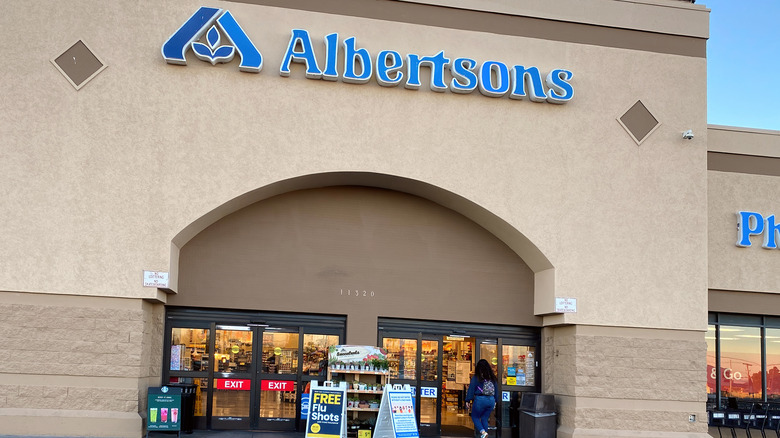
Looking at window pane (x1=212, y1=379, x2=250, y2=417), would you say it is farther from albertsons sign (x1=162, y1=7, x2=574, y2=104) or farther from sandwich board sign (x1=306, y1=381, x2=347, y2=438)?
albertsons sign (x1=162, y1=7, x2=574, y2=104)

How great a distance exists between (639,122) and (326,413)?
8.49m

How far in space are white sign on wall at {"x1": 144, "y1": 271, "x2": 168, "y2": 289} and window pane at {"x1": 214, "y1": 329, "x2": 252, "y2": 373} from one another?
195 centimetres

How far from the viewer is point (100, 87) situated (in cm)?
1345

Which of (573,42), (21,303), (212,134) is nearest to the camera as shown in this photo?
(21,303)

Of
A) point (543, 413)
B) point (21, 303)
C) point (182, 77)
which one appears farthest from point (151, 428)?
point (543, 413)

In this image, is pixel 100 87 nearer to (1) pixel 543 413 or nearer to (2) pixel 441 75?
(2) pixel 441 75

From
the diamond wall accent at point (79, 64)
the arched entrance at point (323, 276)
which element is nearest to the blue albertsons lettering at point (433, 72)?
the arched entrance at point (323, 276)

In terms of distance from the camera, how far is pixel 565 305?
14.4 m

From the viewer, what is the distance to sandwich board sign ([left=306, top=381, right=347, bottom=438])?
12.5 m

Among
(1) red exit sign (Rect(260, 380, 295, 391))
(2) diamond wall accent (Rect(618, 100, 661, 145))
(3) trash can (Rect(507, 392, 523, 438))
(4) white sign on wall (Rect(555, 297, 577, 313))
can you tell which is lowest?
(3) trash can (Rect(507, 392, 523, 438))

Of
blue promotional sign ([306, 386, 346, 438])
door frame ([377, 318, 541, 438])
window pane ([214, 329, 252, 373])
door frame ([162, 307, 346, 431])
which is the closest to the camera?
blue promotional sign ([306, 386, 346, 438])

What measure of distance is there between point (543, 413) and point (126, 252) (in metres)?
8.47

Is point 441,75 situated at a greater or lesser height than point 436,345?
greater

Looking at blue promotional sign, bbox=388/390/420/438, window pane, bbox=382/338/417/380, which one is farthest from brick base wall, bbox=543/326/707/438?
blue promotional sign, bbox=388/390/420/438
